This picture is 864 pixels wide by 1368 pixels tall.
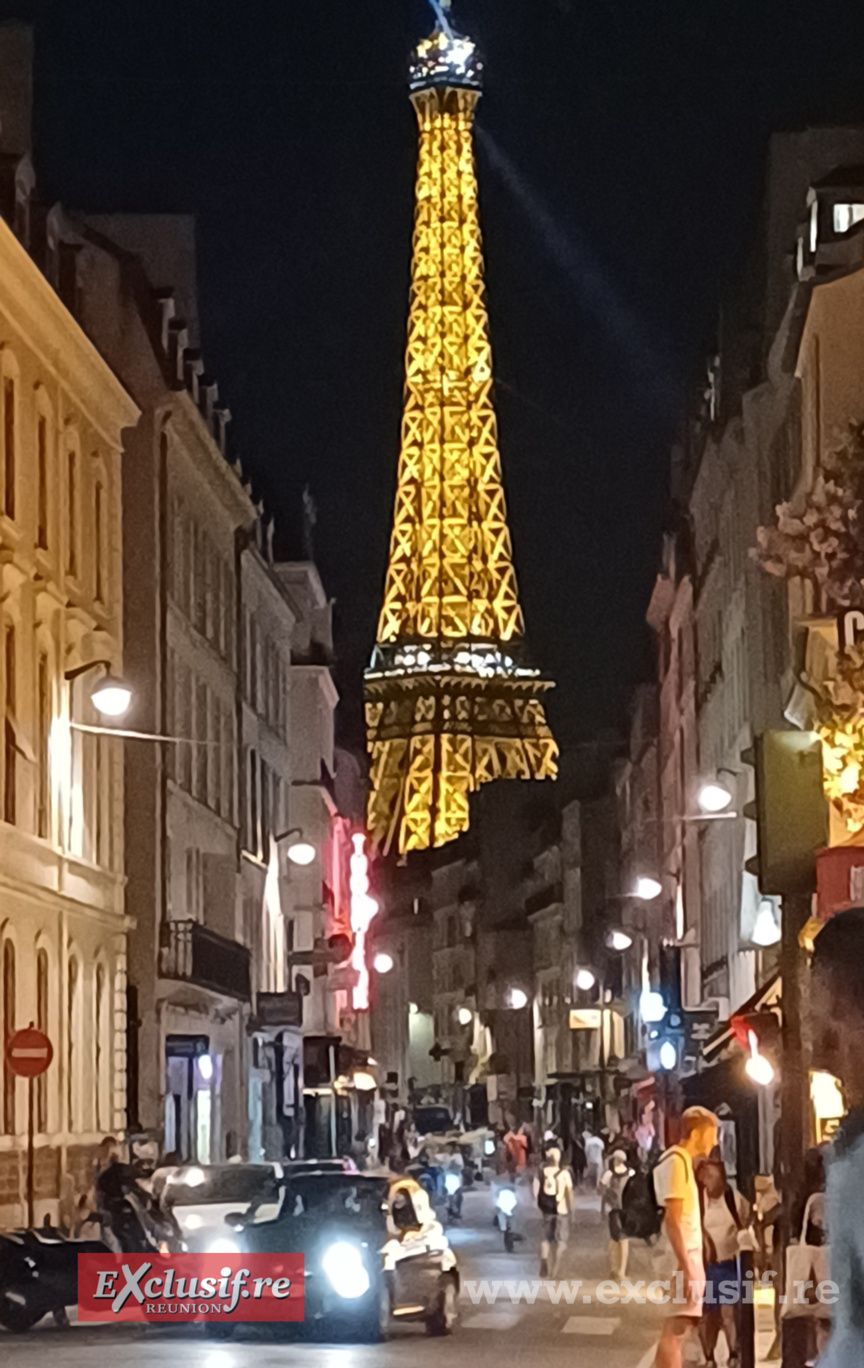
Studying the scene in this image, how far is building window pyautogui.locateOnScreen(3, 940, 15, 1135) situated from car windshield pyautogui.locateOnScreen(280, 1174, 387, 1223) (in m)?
11.5

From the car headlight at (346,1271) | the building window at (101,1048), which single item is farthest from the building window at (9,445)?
the car headlight at (346,1271)

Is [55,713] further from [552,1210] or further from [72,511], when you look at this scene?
[552,1210]

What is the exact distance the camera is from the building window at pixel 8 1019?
39.6 metres

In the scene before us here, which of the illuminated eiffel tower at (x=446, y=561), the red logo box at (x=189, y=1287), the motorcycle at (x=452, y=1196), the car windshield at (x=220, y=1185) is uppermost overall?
the illuminated eiffel tower at (x=446, y=561)

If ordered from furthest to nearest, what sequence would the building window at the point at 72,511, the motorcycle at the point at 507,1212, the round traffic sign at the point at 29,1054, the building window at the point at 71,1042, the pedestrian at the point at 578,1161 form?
the pedestrian at the point at 578,1161
the motorcycle at the point at 507,1212
the building window at the point at 72,511
the building window at the point at 71,1042
the round traffic sign at the point at 29,1054

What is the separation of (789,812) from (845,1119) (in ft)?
17.8

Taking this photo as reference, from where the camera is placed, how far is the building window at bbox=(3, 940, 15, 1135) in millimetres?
39594

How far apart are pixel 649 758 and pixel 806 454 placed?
54848 mm

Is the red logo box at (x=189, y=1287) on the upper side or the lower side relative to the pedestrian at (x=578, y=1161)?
lower

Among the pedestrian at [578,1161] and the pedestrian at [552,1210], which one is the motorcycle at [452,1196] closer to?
the pedestrian at [552,1210]

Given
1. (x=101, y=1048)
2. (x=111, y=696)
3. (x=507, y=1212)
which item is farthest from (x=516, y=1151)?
(x=111, y=696)

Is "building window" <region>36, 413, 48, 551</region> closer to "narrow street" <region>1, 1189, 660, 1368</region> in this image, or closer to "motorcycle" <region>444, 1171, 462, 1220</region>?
"narrow street" <region>1, 1189, 660, 1368</region>

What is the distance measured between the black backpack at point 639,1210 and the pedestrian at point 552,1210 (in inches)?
159

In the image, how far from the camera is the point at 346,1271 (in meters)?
27.0
